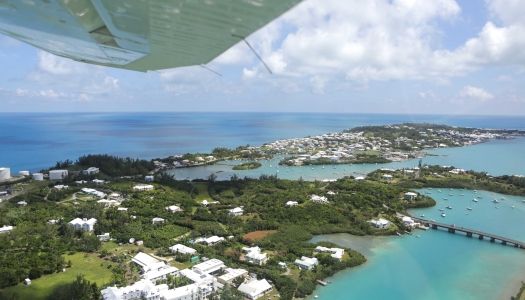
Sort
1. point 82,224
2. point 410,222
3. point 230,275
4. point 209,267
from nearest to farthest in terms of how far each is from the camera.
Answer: point 230,275
point 209,267
point 82,224
point 410,222

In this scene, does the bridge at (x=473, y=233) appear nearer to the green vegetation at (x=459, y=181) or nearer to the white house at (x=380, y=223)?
the white house at (x=380, y=223)

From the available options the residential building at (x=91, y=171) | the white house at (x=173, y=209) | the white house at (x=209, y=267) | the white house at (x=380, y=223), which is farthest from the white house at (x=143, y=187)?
the white house at (x=380, y=223)

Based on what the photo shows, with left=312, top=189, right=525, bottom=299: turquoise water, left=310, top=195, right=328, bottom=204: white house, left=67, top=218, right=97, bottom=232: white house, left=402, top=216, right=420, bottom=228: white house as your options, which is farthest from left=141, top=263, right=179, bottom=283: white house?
left=402, top=216, right=420, bottom=228: white house

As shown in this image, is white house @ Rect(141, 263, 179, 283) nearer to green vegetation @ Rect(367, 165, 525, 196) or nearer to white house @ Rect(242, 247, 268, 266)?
white house @ Rect(242, 247, 268, 266)

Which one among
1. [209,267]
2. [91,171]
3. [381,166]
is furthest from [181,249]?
[381,166]

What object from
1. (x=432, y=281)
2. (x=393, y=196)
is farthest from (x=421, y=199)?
(x=432, y=281)

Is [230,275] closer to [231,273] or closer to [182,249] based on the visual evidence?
[231,273]

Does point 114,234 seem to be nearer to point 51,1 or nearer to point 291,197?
point 291,197
